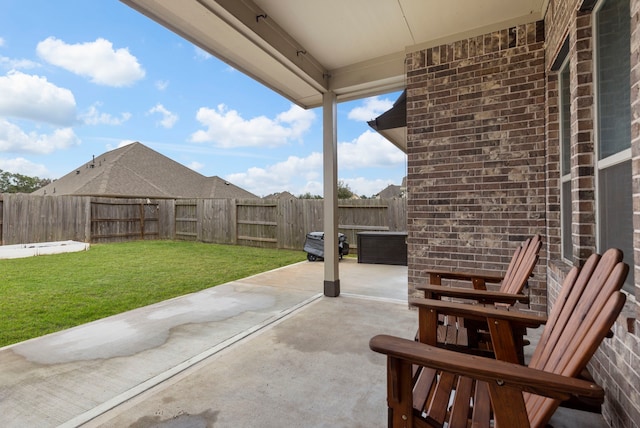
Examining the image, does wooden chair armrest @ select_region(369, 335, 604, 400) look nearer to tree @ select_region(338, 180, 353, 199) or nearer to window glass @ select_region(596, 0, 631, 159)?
window glass @ select_region(596, 0, 631, 159)

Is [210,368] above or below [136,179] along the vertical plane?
below

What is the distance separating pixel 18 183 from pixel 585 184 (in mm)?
37539

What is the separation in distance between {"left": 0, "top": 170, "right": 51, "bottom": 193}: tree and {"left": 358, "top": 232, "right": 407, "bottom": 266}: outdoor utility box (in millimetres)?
31593

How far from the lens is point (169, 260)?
313 inches

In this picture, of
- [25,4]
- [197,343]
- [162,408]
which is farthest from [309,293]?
[25,4]

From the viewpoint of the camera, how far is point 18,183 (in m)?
27.0

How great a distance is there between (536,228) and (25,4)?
856cm

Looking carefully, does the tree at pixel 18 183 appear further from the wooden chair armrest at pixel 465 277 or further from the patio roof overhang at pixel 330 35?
the wooden chair armrest at pixel 465 277

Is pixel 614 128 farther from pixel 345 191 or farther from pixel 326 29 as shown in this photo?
pixel 345 191

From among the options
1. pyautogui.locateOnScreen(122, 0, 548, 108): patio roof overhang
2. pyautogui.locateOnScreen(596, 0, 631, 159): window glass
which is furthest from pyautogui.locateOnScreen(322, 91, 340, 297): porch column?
pyautogui.locateOnScreen(596, 0, 631, 159): window glass

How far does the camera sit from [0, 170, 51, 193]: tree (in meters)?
26.4

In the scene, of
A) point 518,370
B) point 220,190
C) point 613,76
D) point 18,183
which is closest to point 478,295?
point 518,370

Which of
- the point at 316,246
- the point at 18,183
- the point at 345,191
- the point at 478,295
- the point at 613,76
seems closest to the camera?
the point at 613,76

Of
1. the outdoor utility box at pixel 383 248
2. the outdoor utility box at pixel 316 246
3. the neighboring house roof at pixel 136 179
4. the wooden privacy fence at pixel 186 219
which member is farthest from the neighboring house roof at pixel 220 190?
the outdoor utility box at pixel 383 248
